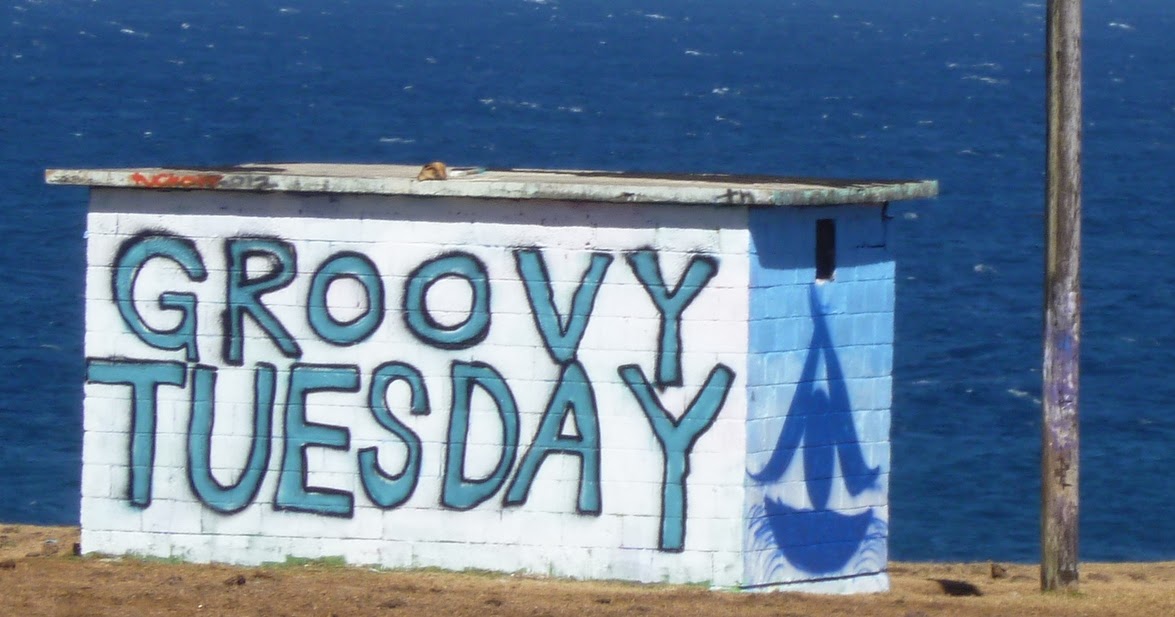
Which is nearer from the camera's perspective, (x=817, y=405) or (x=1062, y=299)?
(x=817, y=405)

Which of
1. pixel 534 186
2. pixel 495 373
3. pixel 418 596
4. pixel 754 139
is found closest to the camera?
pixel 418 596

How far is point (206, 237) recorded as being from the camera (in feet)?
39.8

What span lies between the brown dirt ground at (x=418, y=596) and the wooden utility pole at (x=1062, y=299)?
39 cm

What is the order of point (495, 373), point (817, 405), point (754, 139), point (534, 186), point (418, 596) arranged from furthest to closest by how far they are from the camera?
1. point (754, 139)
2. point (817, 405)
3. point (495, 373)
4. point (534, 186)
5. point (418, 596)

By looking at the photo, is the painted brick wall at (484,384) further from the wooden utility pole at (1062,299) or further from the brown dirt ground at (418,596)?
the wooden utility pole at (1062,299)

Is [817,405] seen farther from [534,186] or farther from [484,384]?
[534,186]

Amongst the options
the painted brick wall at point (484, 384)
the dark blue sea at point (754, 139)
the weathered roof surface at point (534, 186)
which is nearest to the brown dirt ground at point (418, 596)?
the painted brick wall at point (484, 384)

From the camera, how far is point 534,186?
1166 centimetres

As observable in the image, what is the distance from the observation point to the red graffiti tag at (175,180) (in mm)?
12016

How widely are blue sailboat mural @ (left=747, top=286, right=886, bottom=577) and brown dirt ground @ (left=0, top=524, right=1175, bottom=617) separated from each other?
33cm

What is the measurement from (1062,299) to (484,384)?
344cm

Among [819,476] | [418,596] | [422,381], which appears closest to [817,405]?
[819,476]

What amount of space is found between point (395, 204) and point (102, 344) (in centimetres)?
197

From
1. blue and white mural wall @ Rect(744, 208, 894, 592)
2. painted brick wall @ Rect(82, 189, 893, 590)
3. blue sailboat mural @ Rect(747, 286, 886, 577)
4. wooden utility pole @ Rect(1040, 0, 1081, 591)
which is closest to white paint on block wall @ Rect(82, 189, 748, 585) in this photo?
painted brick wall @ Rect(82, 189, 893, 590)
